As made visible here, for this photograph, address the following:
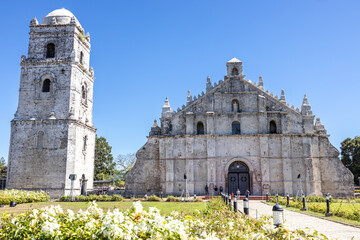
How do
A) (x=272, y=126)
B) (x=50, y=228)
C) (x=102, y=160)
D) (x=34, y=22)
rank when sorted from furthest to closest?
(x=102, y=160) < (x=34, y=22) < (x=272, y=126) < (x=50, y=228)

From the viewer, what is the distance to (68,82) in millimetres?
34531

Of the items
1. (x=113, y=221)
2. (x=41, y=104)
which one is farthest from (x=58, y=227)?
(x=41, y=104)

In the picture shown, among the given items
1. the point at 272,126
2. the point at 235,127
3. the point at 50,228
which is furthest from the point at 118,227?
the point at 272,126

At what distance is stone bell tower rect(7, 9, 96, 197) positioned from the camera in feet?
108

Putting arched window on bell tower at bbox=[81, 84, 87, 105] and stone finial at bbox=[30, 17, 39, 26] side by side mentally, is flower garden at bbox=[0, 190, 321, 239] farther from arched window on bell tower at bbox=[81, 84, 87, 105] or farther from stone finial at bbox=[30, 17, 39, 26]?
stone finial at bbox=[30, 17, 39, 26]

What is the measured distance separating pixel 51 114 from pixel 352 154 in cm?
4751

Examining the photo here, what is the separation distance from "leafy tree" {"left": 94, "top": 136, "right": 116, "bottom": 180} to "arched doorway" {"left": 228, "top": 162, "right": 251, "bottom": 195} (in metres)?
33.3

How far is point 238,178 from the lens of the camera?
34.6 meters

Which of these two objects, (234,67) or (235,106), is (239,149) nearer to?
(235,106)

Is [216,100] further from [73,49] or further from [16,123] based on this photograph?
[16,123]

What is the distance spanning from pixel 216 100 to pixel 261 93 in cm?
494

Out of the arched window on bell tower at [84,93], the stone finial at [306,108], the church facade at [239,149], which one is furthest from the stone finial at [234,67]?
the arched window on bell tower at [84,93]

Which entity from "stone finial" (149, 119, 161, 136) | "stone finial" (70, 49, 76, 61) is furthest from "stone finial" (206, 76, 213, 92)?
"stone finial" (70, 49, 76, 61)

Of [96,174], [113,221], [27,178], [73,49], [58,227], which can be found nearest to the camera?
[113,221]
